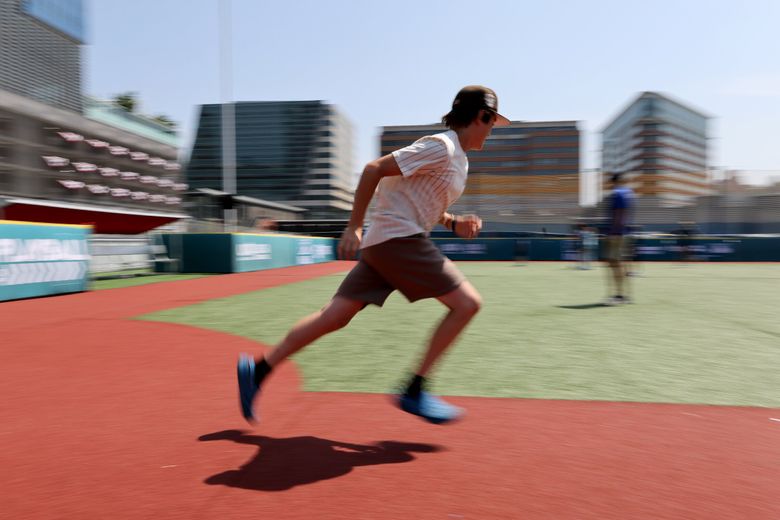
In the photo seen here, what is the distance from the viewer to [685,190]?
1377 inches

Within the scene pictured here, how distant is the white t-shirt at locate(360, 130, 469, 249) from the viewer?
2.82 m

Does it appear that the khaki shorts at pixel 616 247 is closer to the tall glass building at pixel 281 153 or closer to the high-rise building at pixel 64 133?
the high-rise building at pixel 64 133

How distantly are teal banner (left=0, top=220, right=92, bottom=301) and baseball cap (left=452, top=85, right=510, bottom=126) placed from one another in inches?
363

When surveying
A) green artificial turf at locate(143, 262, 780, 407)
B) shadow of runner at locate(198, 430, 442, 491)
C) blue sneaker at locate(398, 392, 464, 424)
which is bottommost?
green artificial turf at locate(143, 262, 780, 407)

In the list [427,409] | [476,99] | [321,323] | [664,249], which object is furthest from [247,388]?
[664,249]

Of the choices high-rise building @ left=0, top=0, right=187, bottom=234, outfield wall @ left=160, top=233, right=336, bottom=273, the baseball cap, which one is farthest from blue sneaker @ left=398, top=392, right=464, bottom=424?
high-rise building @ left=0, top=0, right=187, bottom=234

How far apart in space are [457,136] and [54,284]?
1032 centimetres

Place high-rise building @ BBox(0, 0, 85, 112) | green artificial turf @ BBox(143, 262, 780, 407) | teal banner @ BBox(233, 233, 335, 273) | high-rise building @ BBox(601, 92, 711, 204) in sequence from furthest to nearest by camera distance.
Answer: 1. high-rise building @ BBox(601, 92, 711, 204)
2. high-rise building @ BBox(0, 0, 85, 112)
3. teal banner @ BBox(233, 233, 335, 273)
4. green artificial turf @ BBox(143, 262, 780, 407)

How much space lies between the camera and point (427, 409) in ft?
9.82

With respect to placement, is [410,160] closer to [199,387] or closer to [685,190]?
[199,387]

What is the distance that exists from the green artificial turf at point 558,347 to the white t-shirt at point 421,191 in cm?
138

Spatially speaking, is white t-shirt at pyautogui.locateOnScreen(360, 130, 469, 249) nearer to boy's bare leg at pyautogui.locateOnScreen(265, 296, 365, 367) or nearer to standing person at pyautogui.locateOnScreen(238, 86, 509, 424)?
standing person at pyautogui.locateOnScreen(238, 86, 509, 424)

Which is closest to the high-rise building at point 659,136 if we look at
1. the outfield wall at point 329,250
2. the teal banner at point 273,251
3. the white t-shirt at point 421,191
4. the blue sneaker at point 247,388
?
the outfield wall at point 329,250

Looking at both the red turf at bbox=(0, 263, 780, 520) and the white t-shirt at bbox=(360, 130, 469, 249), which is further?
the white t-shirt at bbox=(360, 130, 469, 249)
